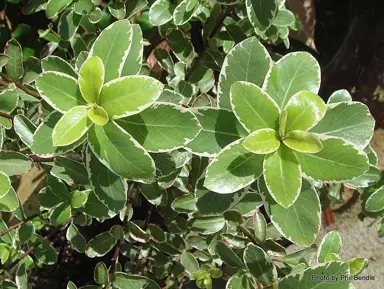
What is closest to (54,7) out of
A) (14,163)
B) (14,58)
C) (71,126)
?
(14,58)

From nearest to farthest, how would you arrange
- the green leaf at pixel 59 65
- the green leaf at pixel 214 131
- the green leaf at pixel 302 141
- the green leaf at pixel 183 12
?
1. the green leaf at pixel 302 141
2. the green leaf at pixel 214 131
3. the green leaf at pixel 59 65
4. the green leaf at pixel 183 12

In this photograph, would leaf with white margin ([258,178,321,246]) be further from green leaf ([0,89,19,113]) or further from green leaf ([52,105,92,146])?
green leaf ([0,89,19,113])

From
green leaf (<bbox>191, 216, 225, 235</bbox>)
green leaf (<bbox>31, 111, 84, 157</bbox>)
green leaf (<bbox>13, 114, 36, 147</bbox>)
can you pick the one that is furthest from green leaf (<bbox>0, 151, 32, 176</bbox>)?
green leaf (<bbox>191, 216, 225, 235</bbox>)

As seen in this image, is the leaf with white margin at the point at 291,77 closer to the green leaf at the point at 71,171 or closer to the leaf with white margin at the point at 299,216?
the leaf with white margin at the point at 299,216

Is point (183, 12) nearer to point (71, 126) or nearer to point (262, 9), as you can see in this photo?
point (262, 9)

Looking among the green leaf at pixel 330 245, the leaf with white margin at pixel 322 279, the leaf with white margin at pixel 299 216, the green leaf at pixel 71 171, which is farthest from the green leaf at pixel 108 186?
the green leaf at pixel 330 245

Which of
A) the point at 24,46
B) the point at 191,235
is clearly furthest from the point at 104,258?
the point at 24,46

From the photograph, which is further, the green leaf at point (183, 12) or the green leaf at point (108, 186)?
the green leaf at point (183, 12)
